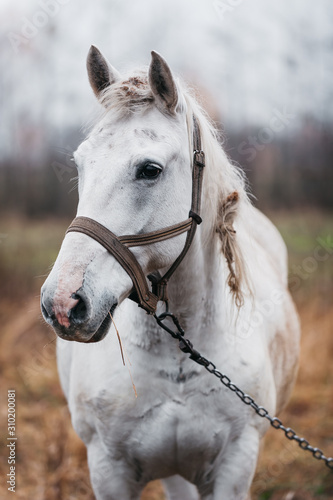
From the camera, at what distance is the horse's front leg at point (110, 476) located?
2359mm

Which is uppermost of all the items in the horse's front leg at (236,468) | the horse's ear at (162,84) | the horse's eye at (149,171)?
the horse's ear at (162,84)

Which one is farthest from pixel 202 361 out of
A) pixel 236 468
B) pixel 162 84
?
pixel 162 84

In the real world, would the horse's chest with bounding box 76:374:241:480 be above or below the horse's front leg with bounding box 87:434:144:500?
above

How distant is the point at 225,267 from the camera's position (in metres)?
2.48

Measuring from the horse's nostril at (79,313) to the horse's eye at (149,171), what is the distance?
0.50 metres

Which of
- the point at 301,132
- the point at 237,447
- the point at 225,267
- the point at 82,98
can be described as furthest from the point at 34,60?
the point at 237,447

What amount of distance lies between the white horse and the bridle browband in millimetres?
26

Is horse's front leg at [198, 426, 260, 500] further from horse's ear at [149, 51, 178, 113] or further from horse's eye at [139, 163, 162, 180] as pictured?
horse's ear at [149, 51, 178, 113]

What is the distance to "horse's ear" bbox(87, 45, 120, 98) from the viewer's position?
2090mm

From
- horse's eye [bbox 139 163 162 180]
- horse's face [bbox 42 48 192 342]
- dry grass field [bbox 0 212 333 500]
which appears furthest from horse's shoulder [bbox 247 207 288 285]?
horse's eye [bbox 139 163 162 180]

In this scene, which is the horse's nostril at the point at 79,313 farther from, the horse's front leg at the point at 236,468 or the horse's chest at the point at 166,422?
the horse's front leg at the point at 236,468

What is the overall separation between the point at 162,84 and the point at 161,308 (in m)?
0.95

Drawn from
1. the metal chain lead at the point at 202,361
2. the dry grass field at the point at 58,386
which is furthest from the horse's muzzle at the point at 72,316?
the dry grass field at the point at 58,386

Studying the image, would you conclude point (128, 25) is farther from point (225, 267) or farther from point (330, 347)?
point (225, 267)
